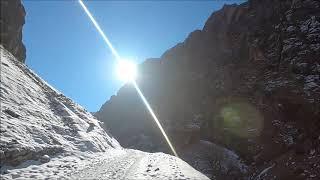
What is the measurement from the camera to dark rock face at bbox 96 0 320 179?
57.3m

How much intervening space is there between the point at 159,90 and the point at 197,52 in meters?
21.3

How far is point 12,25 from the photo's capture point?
6425 centimetres

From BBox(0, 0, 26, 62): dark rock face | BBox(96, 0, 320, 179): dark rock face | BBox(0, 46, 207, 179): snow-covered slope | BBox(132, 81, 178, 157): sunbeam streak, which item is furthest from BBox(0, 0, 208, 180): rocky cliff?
BBox(132, 81, 178, 157): sunbeam streak

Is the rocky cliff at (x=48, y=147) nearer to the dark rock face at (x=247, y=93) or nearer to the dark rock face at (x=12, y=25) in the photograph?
the dark rock face at (x=247, y=93)

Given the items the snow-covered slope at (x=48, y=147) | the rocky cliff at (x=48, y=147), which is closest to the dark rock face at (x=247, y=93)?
the rocky cliff at (x=48, y=147)

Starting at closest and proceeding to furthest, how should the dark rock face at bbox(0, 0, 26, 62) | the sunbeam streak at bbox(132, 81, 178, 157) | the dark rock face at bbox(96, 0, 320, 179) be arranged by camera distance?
the dark rock face at bbox(96, 0, 320, 179) < the dark rock face at bbox(0, 0, 26, 62) < the sunbeam streak at bbox(132, 81, 178, 157)

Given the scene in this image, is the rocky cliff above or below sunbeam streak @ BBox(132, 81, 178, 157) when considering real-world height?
below

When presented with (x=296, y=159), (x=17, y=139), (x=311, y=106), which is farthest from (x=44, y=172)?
(x=311, y=106)

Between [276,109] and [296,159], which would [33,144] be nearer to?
[296,159]

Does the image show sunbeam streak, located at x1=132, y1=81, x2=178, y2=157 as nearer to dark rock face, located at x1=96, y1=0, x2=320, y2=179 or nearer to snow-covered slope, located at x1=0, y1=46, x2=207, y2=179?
dark rock face, located at x1=96, y1=0, x2=320, y2=179

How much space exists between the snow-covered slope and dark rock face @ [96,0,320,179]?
2290 cm

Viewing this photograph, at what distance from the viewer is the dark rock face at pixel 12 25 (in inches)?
2356

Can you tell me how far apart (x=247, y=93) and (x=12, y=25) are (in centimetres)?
4825

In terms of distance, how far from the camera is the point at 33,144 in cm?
2259
